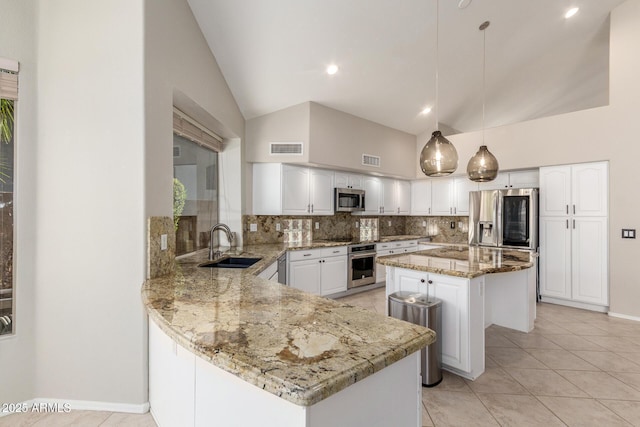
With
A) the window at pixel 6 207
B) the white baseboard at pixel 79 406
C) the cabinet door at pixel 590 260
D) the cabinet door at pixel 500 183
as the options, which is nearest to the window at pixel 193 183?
the window at pixel 6 207

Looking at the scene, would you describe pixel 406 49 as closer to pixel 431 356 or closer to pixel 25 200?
pixel 431 356

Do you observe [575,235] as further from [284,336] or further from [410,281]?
[284,336]

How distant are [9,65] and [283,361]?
2566mm

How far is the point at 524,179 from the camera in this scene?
473 cm

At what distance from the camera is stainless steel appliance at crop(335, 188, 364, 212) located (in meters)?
4.86

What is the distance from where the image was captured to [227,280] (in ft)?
6.39

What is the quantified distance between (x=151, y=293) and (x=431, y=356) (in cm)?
202

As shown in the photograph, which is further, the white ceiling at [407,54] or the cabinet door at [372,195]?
the cabinet door at [372,195]

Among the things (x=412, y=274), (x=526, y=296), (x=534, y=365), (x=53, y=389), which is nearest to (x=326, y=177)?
(x=412, y=274)

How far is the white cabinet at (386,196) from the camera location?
5.46 meters

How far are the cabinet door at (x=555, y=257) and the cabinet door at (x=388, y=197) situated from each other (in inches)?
94.8

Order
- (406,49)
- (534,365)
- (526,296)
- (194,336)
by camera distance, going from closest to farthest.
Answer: (194,336) → (534,365) → (526,296) → (406,49)

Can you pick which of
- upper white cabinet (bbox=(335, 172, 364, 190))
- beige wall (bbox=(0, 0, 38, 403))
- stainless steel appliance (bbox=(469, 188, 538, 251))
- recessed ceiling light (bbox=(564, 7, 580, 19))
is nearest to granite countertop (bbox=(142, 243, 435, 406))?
beige wall (bbox=(0, 0, 38, 403))

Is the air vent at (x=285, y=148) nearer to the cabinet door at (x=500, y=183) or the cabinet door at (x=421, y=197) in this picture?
the cabinet door at (x=421, y=197)
